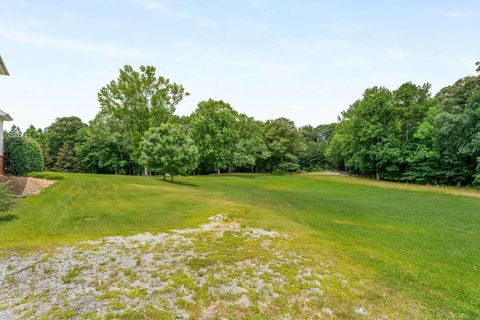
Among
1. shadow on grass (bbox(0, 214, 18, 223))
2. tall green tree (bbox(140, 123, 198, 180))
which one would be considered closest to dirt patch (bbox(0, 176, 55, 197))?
shadow on grass (bbox(0, 214, 18, 223))

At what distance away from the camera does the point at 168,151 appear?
26.3 metres

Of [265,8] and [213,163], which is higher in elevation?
[265,8]

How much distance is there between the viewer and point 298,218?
1296cm

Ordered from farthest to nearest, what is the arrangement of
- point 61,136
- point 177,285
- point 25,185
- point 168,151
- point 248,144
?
point 61,136, point 248,144, point 168,151, point 25,185, point 177,285

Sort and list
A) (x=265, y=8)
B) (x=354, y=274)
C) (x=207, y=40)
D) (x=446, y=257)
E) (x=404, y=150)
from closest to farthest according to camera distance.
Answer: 1. (x=354, y=274)
2. (x=446, y=257)
3. (x=265, y=8)
4. (x=207, y=40)
5. (x=404, y=150)

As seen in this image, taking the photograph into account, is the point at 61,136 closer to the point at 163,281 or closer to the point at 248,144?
the point at 248,144

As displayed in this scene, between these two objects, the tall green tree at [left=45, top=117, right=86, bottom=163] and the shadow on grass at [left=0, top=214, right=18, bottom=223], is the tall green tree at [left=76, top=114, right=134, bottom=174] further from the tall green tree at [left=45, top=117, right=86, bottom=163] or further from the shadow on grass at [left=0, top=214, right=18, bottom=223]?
the shadow on grass at [left=0, top=214, right=18, bottom=223]

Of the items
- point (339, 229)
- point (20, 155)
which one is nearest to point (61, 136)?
point (20, 155)

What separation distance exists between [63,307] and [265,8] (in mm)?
20052

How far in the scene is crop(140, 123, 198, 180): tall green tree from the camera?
86.4 ft

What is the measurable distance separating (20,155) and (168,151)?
11.7 m

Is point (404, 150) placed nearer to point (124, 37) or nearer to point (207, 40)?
point (207, 40)

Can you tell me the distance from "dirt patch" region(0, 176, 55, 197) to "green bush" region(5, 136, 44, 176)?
1.61m

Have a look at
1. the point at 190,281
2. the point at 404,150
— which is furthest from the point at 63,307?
the point at 404,150
